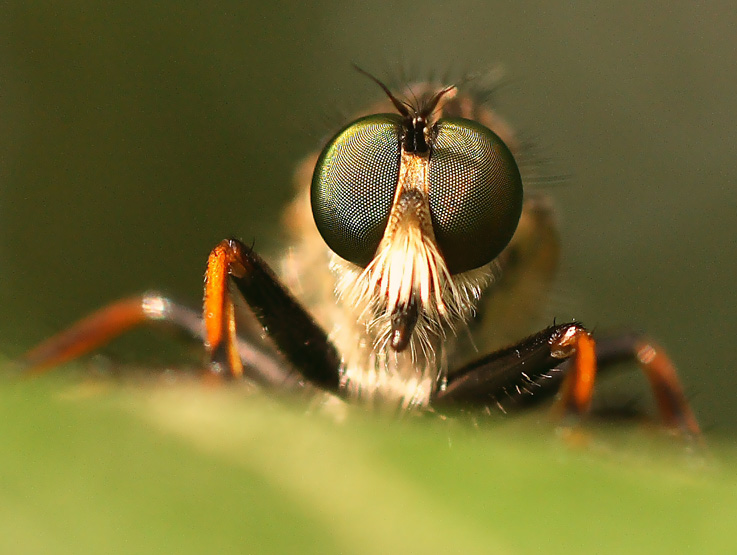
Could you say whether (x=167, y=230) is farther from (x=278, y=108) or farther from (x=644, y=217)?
(x=644, y=217)

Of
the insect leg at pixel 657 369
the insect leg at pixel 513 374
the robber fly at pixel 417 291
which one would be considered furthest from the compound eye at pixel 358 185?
the insect leg at pixel 657 369

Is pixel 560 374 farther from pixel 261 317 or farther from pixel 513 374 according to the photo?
pixel 261 317

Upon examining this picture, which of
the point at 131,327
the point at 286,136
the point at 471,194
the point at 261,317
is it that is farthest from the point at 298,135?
the point at 471,194

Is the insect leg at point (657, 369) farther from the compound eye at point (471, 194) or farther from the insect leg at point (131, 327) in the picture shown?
the insect leg at point (131, 327)

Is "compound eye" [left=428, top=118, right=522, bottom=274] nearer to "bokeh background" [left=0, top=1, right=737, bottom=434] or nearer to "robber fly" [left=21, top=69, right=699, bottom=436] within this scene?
"robber fly" [left=21, top=69, right=699, bottom=436]

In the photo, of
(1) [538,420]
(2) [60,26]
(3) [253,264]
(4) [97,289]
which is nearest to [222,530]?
(3) [253,264]
